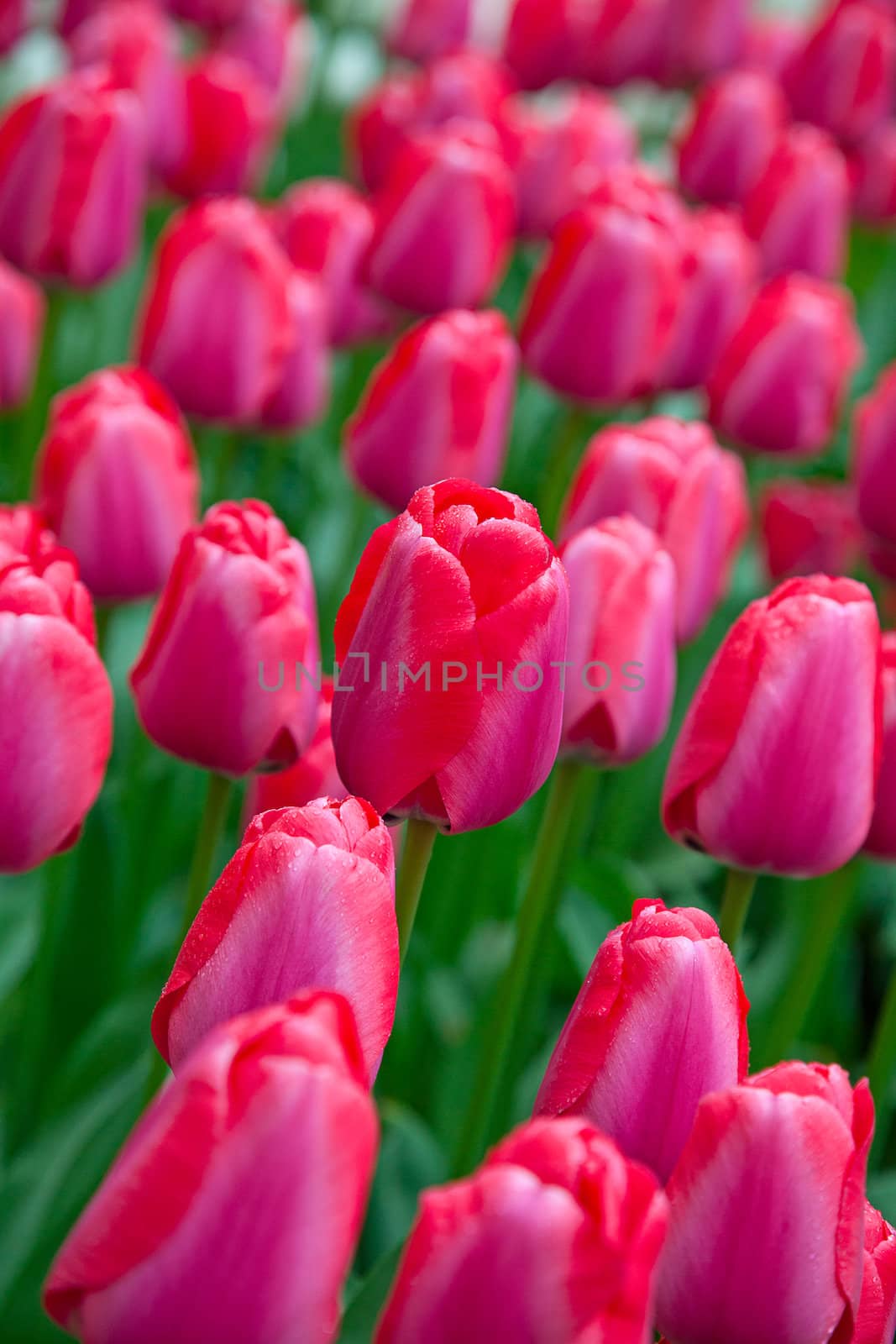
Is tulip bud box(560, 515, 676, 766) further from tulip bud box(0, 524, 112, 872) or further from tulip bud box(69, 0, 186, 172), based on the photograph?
tulip bud box(69, 0, 186, 172)

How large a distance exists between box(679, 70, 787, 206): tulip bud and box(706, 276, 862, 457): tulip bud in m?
0.41

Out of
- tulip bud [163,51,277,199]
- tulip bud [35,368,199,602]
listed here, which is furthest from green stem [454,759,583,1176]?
tulip bud [163,51,277,199]

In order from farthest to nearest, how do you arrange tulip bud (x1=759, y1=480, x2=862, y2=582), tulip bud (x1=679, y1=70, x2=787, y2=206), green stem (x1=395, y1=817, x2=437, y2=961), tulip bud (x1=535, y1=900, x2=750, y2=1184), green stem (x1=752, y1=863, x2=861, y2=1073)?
1. tulip bud (x1=679, y1=70, x2=787, y2=206)
2. tulip bud (x1=759, y1=480, x2=862, y2=582)
3. green stem (x1=752, y1=863, x2=861, y2=1073)
4. green stem (x1=395, y1=817, x2=437, y2=961)
5. tulip bud (x1=535, y1=900, x2=750, y2=1184)

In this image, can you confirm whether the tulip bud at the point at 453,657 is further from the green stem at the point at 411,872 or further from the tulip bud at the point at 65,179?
the tulip bud at the point at 65,179

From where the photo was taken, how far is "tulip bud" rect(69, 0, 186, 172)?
1393mm

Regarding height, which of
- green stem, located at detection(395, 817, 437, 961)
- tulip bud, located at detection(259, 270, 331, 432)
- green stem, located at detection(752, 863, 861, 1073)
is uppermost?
green stem, located at detection(395, 817, 437, 961)

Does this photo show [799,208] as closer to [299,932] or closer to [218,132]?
[218,132]

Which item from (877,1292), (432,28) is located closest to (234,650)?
(877,1292)

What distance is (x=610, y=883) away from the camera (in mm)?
931

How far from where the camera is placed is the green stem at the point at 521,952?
27.6 inches

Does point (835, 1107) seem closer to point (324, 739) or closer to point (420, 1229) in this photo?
point (420, 1229)

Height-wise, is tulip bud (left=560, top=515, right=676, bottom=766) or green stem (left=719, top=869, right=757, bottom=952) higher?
tulip bud (left=560, top=515, right=676, bottom=766)

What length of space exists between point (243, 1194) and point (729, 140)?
1.39 m

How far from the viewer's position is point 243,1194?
0.33 metres
